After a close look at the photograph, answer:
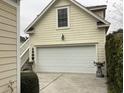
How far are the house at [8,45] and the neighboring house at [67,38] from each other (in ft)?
26.9

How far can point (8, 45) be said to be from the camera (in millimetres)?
4777

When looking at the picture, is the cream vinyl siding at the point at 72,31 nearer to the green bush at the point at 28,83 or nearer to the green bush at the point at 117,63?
the green bush at the point at 117,63

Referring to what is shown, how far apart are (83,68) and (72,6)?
4637 millimetres

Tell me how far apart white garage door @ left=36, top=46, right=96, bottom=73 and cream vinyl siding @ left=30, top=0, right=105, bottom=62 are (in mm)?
540

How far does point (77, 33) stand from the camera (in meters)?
13.1

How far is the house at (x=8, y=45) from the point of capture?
450 centimetres

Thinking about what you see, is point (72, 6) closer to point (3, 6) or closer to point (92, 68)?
point (92, 68)

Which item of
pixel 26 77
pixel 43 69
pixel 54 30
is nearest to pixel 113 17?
pixel 54 30

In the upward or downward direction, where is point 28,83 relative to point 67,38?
downward

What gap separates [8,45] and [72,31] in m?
8.76

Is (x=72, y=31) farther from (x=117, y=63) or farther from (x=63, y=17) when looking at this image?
(x=117, y=63)

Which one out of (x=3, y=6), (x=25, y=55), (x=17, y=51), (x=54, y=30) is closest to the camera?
(x=3, y=6)

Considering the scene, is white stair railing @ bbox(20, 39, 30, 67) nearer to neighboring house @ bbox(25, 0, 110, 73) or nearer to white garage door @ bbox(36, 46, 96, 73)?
neighboring house @ bbox(25, 0, 110, 73)

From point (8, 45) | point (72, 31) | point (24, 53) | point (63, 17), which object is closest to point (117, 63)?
point (8, 45)
